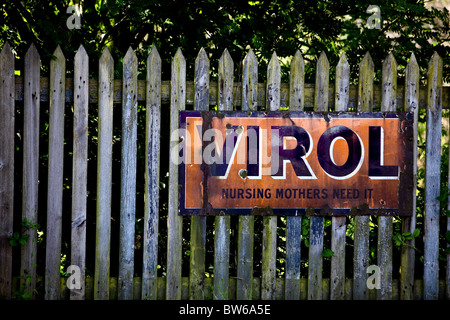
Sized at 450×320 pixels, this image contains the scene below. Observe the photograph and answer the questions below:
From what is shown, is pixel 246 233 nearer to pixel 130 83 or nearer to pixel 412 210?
pixel 412 210

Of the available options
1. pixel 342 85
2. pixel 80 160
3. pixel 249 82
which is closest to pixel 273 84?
pixel 249 82

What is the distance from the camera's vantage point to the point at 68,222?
14.2 ft

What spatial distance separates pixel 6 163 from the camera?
3570 millimetres

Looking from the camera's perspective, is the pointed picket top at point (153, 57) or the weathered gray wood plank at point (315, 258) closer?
the pointed picket top at point (153, 57)

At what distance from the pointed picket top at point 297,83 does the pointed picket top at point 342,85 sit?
257 millimetres

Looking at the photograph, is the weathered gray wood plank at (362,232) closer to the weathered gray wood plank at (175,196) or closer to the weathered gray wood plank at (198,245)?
the weathered gray wood plank at (198,245)

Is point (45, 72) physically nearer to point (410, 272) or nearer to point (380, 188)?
point (380, 188)

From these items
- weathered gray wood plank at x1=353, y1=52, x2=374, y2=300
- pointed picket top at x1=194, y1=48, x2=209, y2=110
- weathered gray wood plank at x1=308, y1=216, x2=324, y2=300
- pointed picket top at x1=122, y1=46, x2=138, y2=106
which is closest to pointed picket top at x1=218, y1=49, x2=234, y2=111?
pointed picket top at x1=194, y1=48, x2=209, y2=110

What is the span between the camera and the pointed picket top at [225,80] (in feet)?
11.9

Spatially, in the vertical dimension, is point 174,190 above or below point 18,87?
below

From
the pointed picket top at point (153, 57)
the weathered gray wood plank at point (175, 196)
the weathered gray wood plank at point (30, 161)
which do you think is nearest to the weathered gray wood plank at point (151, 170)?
the pointed picket top at point (153, 57)

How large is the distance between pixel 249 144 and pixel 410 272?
1.58 m

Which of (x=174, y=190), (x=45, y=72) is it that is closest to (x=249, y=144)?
(x=174, y=190)

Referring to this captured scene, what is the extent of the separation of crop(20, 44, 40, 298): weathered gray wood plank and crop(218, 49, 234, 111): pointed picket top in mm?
1323
